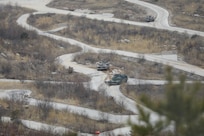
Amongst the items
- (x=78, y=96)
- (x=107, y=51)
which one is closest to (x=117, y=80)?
(x=78, y=96)

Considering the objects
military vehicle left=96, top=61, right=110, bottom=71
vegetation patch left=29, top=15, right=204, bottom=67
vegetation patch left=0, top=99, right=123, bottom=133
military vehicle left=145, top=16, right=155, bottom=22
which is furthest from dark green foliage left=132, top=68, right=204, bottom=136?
military vehicle left=145, top=16, right=155, bottom=22

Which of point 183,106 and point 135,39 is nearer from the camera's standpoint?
point 183,106

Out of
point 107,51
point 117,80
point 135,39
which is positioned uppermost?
point 117,80

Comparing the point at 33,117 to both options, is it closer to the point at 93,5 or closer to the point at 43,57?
the point at 43,57

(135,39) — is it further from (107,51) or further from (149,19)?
(149,19)

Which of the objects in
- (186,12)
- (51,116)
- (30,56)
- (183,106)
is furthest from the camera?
(186,12)

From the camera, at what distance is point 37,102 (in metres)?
30.9

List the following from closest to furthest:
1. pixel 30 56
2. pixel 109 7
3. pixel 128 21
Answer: pixel 30 56, pixel 128 21, pixel 109 7

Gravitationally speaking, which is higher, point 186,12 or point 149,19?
point 186,12

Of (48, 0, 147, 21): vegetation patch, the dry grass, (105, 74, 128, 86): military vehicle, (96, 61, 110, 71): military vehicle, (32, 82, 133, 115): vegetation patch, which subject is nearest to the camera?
(32, 82, 133, 115): vegetation patch

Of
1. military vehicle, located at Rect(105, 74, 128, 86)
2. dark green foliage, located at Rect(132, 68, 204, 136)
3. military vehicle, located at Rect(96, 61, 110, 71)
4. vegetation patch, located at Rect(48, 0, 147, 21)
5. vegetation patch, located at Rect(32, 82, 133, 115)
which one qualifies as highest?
dark green foliage, located at Rect(132, 68, 204, 136)

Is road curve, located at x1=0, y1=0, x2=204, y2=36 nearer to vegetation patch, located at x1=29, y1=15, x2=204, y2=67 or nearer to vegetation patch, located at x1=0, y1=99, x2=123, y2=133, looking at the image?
vegetation patch, located at x1=29, y1=15, x2=204, y2=67

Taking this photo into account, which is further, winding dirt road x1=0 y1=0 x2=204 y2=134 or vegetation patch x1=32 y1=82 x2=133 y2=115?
vegetation patch x1=32 y1=82 x2=133 y2=115

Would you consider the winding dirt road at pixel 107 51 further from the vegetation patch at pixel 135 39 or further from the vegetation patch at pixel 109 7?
the vegetation patch at pixel 109 7
